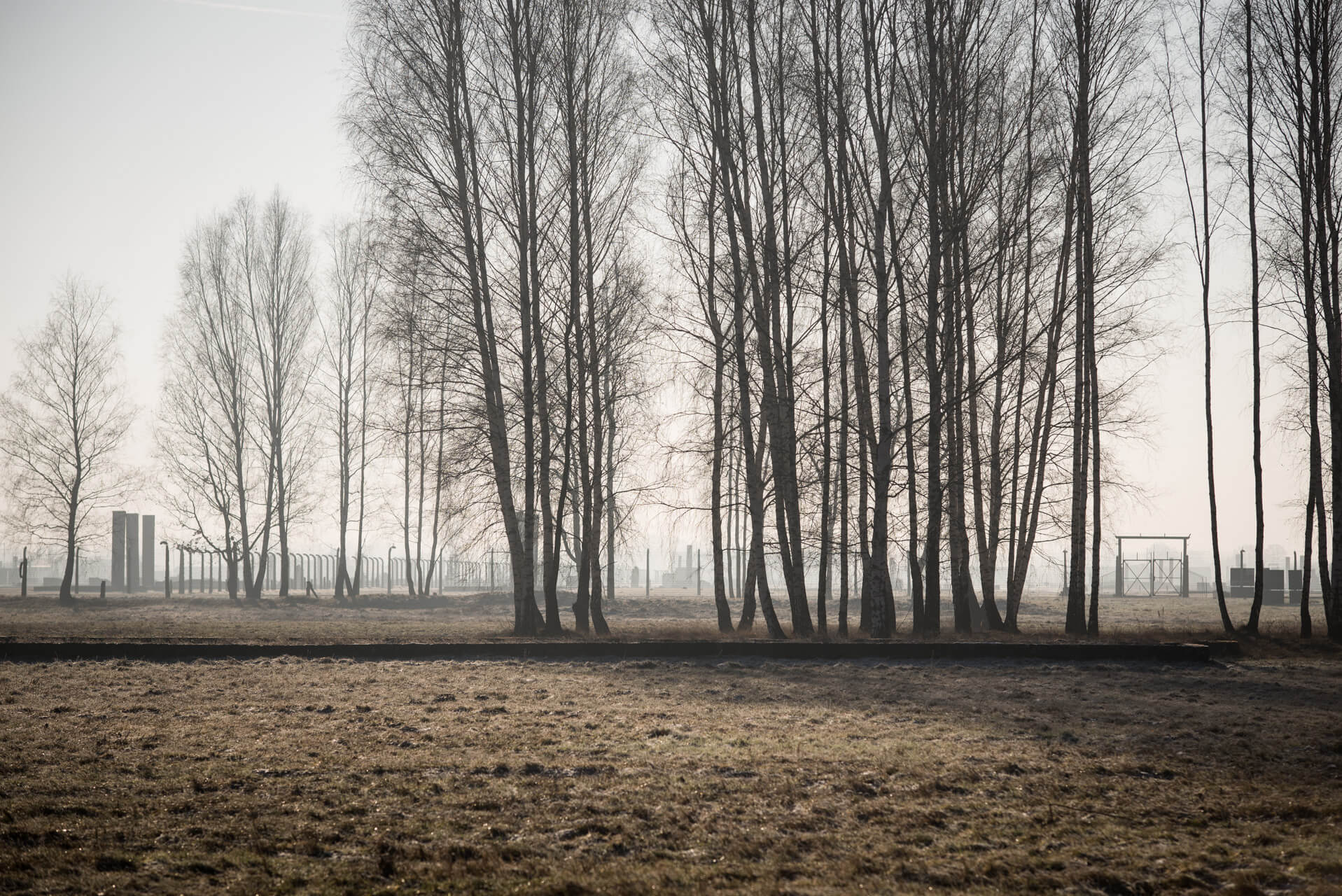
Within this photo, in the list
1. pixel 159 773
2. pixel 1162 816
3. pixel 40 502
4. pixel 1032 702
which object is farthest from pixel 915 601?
pixel 40 502

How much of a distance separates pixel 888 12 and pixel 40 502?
29.8 metres

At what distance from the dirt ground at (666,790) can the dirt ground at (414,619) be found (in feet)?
21.3

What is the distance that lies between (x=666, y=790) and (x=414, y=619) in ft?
64.9

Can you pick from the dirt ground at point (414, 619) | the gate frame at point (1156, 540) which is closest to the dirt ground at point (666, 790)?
the dirt ground at point (414, 619)

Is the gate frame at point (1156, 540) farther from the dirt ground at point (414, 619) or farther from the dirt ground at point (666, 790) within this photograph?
the dirt ground at point (666, 790)

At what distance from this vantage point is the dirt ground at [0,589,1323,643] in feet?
53.6

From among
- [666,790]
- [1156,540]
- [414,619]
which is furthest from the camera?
[1156,540]

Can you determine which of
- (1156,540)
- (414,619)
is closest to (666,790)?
(414,619)

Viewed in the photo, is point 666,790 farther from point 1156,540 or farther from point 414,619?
point 1156,540

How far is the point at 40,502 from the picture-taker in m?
31.9

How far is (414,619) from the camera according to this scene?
2431 cm

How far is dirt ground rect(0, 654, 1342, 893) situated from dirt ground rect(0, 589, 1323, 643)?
651cm

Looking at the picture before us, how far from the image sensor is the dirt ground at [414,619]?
16.3 metres

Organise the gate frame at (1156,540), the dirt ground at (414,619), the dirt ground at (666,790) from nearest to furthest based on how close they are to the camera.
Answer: the dirt ground at (666,790), the dirt ground at (414,619), the gate frame at (1156,540)
